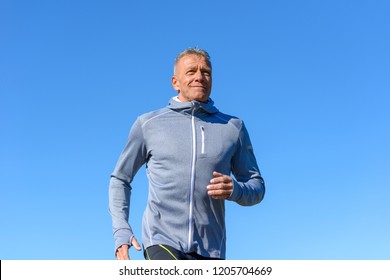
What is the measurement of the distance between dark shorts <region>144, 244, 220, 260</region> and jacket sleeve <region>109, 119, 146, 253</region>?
0.59 meters

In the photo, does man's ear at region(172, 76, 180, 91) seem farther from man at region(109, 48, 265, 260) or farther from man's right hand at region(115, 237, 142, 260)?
man's right hand at region(115, 237, 142, 260)

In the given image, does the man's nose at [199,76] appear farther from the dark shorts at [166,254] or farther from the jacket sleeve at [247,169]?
the dark shorts at [166,254]

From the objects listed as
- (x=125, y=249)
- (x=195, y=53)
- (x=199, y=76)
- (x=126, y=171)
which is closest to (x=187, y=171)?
(x=126, y=171)

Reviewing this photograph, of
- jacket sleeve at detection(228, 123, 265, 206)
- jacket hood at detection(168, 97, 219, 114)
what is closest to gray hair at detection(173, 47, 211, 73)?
jacket hood at detection(168, 97, 219, 114)

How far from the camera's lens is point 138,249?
239 inches

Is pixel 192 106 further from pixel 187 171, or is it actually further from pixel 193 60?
pixel 187 171

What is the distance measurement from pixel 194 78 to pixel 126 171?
1356 millimetres

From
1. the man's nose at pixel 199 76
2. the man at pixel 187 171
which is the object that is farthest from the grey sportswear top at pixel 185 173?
the man's nose at pixel 199 76

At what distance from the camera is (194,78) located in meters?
6.70

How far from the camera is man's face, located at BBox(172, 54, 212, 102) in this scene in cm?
669

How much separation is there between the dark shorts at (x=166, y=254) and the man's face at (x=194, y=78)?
5.95ft
